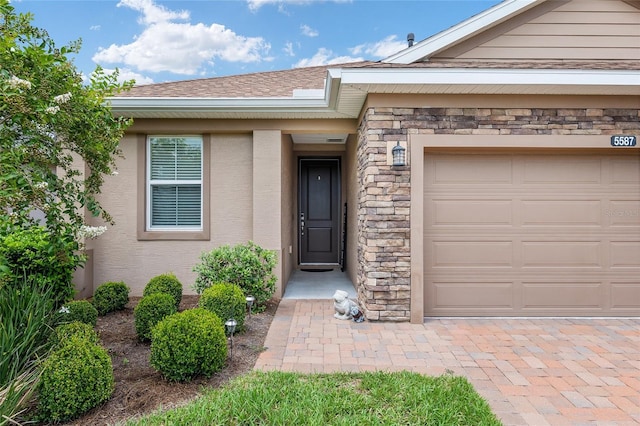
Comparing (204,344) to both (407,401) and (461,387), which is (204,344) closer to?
(407,401)

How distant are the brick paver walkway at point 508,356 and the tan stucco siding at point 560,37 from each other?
11.9 ft

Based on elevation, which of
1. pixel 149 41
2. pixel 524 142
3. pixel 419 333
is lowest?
pixel 419 333

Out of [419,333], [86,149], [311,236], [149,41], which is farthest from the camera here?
[149,41]

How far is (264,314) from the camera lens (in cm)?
470

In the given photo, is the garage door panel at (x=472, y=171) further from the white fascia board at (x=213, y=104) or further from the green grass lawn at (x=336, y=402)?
the green grass lawn at (x=336, y=402)

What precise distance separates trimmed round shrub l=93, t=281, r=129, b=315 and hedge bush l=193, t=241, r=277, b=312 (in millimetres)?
1022

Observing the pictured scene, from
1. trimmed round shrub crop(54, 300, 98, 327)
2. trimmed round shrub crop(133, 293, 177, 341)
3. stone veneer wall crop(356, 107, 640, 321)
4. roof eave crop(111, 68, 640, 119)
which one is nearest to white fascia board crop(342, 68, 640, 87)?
roof eave crop(111, 68, 640, 119)

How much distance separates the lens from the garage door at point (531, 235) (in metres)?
4.61

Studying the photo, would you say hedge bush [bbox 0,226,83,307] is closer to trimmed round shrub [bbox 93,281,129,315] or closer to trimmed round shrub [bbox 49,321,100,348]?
trimmed round shrub [bbox 93,281,129,315]

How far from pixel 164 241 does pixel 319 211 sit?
369 cm

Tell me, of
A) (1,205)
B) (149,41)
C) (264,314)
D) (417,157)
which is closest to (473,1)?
(417,157)

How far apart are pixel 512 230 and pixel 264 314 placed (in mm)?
3504

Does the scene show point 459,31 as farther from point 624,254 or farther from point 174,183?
point 174,183

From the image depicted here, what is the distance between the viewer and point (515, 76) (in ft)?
13.4
